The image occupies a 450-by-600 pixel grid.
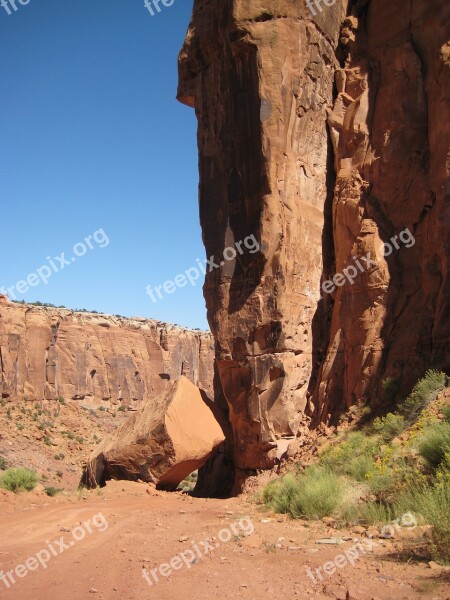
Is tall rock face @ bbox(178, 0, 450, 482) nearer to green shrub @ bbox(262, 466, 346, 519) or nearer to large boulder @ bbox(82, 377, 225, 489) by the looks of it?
large boulder @ bbox(82, 377, 225, 489)

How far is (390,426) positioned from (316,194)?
677 centimetres

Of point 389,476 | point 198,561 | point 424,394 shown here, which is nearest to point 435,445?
point 389,476

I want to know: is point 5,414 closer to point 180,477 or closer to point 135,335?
point 135,335

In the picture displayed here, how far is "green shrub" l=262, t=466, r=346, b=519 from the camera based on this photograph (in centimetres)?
771

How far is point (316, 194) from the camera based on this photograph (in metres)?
14.4

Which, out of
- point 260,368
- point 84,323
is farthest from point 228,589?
point 84,323

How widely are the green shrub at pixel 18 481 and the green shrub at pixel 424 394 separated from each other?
9.24 meters

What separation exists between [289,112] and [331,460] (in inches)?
334

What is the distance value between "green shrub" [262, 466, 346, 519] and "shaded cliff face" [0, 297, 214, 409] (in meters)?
38.3

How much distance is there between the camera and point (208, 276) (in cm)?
1518

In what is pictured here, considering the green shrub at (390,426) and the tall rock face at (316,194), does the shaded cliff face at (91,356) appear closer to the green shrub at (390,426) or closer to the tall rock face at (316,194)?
the tall rock face at (316,194)

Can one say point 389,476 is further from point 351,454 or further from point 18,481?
point 18,481

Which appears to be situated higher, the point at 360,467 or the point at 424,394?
the point at 424,394

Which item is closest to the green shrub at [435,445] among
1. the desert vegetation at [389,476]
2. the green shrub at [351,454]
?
the desert vegetation at [389,476]
